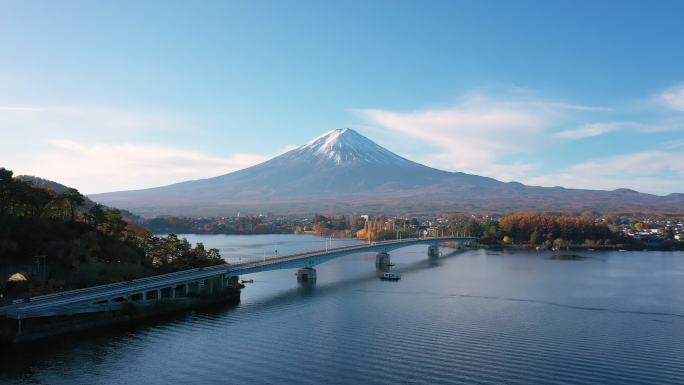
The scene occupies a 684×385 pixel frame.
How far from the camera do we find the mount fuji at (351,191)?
10712 centimetres

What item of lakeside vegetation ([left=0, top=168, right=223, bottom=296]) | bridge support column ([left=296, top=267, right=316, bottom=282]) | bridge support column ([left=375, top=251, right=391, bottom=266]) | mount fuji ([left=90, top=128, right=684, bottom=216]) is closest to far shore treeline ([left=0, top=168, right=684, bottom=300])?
lakeside vegetation ([left=0, top=168, right=223, bottom=296])

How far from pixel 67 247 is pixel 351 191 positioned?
112m

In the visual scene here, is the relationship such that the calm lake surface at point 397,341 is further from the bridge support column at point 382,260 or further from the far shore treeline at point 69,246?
the bridge support column at point 382,260

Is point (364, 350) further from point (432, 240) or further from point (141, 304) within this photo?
point (432, 240)

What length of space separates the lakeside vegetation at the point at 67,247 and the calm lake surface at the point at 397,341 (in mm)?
2915

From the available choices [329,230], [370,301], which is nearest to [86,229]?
[370,301]

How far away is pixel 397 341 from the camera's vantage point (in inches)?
544

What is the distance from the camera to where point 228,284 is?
67.3ft

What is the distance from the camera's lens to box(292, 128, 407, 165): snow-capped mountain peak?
5527 inches

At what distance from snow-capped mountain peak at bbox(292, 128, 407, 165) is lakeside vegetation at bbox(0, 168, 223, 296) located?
11622 centimetres

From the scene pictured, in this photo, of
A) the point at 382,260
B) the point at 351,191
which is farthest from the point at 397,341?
the point at 351,191

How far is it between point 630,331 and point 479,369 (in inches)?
229

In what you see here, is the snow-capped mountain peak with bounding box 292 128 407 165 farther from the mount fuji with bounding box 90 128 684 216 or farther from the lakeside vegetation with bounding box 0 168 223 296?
the lakeside vegetation with bounding box 0 168 223 296

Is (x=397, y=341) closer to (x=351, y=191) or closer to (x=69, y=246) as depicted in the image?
(x=69, y=246)
